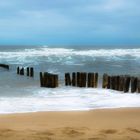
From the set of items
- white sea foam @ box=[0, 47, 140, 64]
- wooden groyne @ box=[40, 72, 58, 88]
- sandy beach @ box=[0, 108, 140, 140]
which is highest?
sandy beach @ box=[0, 108, 140, 140]

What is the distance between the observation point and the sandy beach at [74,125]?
778 centimetres

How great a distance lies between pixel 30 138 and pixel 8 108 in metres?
3.91

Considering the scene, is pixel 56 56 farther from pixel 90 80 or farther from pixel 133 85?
pixel 133 85

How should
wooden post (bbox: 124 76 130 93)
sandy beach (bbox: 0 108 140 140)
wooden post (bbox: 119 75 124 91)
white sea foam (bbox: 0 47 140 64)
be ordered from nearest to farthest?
sandy beach (bbox: 0 108 140 140)
wooden post (bbox: 124 76 130 93)
wooden post (bbox: 119 75 124 91)
white sea foam (bbox: 0 47 140 64)

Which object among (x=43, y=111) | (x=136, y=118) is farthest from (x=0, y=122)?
(x=136, y=118)

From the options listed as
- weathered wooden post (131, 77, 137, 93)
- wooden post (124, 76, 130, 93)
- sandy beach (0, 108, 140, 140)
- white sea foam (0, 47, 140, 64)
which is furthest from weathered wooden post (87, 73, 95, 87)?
white sea foam (0, 47, 140, 64)

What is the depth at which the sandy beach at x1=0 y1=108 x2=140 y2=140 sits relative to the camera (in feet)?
25.5

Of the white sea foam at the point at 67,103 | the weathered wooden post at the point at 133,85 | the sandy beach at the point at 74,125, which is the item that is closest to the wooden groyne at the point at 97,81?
the weathered wooden post at the point at 133,85

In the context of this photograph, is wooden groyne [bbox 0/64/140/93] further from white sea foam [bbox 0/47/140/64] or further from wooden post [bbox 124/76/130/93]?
white sea foam [bbox 0/47/140/64]

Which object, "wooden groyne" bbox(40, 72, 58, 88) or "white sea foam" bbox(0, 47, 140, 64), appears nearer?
"wooden groyne" bbox(40, 72, 58, 88)

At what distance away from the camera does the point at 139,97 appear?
1427 centimetres

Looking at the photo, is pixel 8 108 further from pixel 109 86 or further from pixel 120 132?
pixel 109 86

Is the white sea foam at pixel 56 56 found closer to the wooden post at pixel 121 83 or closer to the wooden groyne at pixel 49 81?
the wooden groyne at pixel 49 81

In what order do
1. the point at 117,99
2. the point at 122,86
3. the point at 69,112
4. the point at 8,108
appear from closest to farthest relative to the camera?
the point at 69,112
the point at 8,108
the point at 117,99
the point at 122,86
